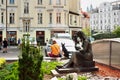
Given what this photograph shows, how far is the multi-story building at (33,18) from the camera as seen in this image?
6156cm

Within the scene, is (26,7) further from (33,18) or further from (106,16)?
(106,16)

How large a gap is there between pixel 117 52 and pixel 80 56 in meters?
1.28

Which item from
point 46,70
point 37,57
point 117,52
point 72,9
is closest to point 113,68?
point 117,52

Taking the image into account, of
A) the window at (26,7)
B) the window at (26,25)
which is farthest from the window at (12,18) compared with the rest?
the window at (26,7)

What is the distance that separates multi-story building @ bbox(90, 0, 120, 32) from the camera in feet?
537

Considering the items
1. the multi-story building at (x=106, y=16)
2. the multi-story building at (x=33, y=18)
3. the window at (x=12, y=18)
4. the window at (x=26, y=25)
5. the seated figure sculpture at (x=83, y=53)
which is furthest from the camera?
the multi-story building at (x=106, y=16)

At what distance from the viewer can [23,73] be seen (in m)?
9.19

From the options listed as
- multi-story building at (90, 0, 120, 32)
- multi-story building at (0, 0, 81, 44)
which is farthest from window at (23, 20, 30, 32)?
multi-story building at (90, 0, 120, 32)

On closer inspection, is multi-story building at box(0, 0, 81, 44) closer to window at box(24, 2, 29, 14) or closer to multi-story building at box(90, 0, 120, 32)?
window at box(24, 2, 29, 14)

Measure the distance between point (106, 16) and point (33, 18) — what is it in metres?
114

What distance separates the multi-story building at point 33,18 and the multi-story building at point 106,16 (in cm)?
9699

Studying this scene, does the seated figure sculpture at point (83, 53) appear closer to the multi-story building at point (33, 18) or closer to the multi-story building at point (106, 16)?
Result: the multi-story building at point (33, 18)

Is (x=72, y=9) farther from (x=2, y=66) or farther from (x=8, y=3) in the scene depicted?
(x=2, y=66)

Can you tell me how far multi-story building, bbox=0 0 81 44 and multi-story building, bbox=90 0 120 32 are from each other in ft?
318
